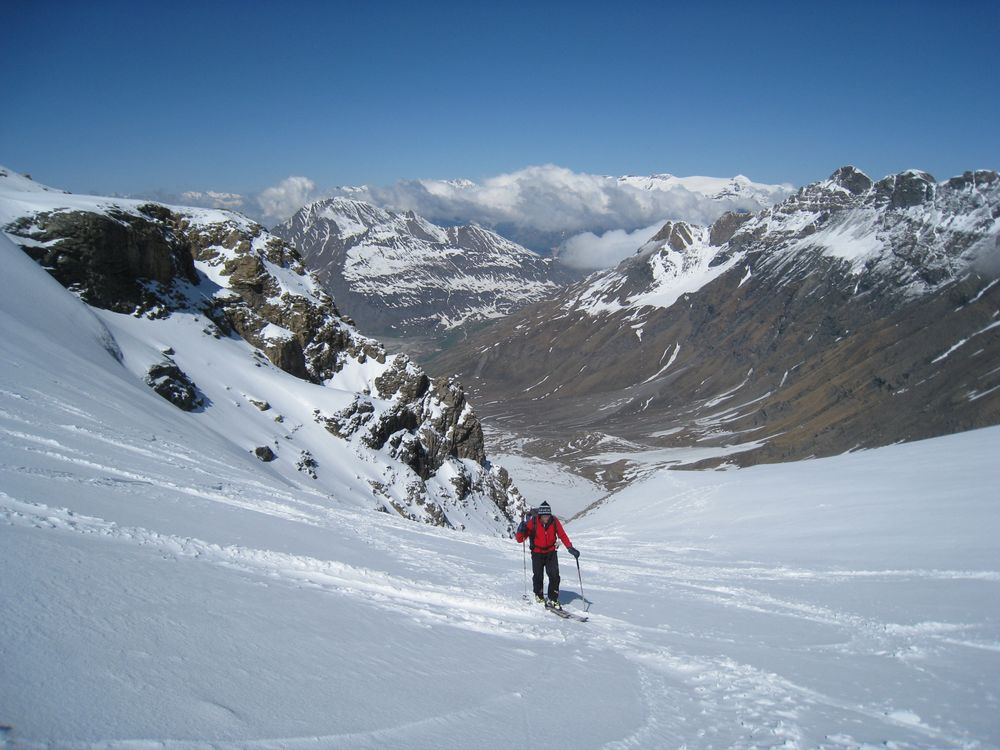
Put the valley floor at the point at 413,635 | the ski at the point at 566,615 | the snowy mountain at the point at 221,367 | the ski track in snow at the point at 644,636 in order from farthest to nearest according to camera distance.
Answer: the snowy mountain at the point at 221,367 < the ski at the point at 566,615 < the ski track in snow at the point at 644,636 < the valley floor at the point at 413,635

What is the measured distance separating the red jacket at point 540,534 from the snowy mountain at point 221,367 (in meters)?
8.43

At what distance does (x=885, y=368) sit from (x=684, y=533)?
15768cm

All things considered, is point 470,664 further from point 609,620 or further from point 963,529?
point 963,529

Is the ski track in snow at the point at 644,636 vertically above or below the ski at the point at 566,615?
above

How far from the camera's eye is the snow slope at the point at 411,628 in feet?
16.2

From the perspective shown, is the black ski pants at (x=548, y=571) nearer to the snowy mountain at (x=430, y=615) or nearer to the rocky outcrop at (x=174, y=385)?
the snowy mountain at (x=430, y=615)

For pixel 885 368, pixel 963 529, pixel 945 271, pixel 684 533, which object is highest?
pixel 945 271

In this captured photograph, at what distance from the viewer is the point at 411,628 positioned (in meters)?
8.27

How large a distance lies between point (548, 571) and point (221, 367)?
48.7 metres

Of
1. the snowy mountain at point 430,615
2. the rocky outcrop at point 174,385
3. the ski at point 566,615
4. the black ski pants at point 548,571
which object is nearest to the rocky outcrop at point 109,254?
the rocky outcrop at point 174,385

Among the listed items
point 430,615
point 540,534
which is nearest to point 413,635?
point 430,615

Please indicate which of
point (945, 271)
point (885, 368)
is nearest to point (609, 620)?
point (885, 368)

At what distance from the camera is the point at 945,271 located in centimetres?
19688

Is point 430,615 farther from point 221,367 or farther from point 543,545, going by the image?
point 221,367
